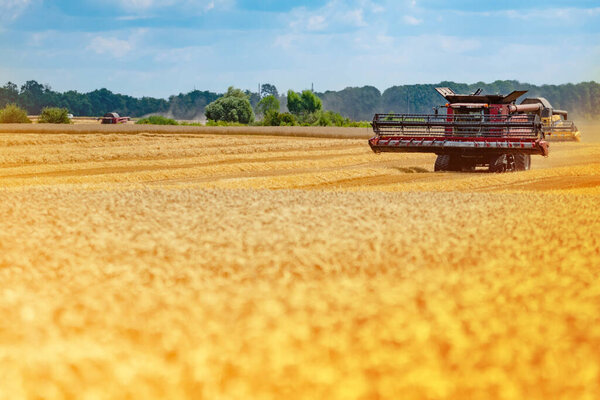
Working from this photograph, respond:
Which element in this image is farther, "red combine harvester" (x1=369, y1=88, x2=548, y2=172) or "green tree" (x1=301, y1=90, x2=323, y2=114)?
"green tree" (x1=301, y1=90, x2=323, y2=114)

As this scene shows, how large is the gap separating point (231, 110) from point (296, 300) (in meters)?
77.5

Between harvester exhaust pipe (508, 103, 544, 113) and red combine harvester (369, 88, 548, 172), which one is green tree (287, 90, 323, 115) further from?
red combine harvester (369, 88, 548, 172)

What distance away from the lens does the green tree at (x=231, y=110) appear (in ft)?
261

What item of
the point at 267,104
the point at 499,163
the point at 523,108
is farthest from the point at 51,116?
the point at 499,163

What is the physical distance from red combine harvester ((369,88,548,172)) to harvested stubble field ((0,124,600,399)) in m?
14.0

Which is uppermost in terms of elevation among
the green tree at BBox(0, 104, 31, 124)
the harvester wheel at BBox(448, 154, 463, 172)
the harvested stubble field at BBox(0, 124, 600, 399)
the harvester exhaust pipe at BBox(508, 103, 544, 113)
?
the green tree at BBox(0, 104, 31, 124)

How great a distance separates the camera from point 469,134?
20172 millimetres

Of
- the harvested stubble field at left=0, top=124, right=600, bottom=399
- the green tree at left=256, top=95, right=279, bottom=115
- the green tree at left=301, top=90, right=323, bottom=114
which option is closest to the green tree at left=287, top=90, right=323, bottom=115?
the green tree at left=301, top=90, right=323, bottom=114

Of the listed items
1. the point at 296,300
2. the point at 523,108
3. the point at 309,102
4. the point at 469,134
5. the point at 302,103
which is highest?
the point at 309,102

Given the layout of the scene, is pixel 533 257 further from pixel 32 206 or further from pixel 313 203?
pixel 32 206

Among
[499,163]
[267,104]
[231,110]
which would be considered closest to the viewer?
[499,163]

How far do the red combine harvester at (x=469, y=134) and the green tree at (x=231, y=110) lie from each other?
59707 mm

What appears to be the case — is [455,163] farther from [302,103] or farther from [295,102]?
[295,102]

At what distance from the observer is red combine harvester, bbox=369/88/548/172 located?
1917 cm
